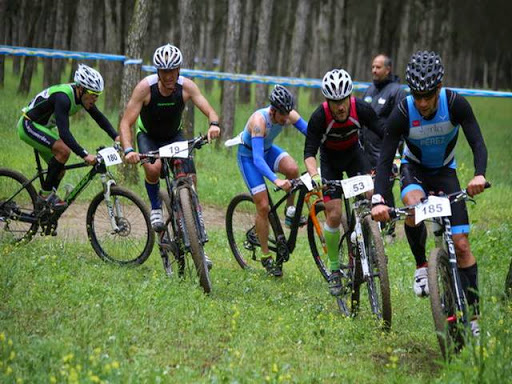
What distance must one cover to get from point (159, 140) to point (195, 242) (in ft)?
5.50

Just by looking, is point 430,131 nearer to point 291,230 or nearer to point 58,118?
point 291,230

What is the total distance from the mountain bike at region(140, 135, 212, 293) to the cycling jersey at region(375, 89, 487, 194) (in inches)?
81.4

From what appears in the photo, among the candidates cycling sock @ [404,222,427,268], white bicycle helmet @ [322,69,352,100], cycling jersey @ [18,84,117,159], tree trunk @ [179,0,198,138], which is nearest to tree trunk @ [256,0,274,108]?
tree trunk @ [179,0,198,138]

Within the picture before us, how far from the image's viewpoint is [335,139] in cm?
841

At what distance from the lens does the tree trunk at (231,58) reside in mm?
19328

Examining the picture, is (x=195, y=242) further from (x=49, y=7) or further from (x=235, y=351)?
(x=49, y=7)

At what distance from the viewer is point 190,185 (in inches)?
325

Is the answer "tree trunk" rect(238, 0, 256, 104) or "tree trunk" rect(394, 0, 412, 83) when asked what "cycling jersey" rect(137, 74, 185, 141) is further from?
"tree trunk" rect(394, 0, 412, 83)

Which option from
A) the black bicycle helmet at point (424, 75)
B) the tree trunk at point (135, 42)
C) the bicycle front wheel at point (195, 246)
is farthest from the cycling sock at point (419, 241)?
the tree trunk at point (135, 42)

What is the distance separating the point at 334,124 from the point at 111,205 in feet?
9.03

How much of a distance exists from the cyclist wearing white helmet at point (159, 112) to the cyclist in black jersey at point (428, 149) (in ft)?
7.50

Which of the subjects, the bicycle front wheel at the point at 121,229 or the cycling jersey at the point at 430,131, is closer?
the cycling jersey at the point at 430,131

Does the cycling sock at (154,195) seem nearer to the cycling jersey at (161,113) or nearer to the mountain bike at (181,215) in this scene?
the mountain bike at (181,215)

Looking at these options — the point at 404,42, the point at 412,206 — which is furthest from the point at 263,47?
the point at 412,206
